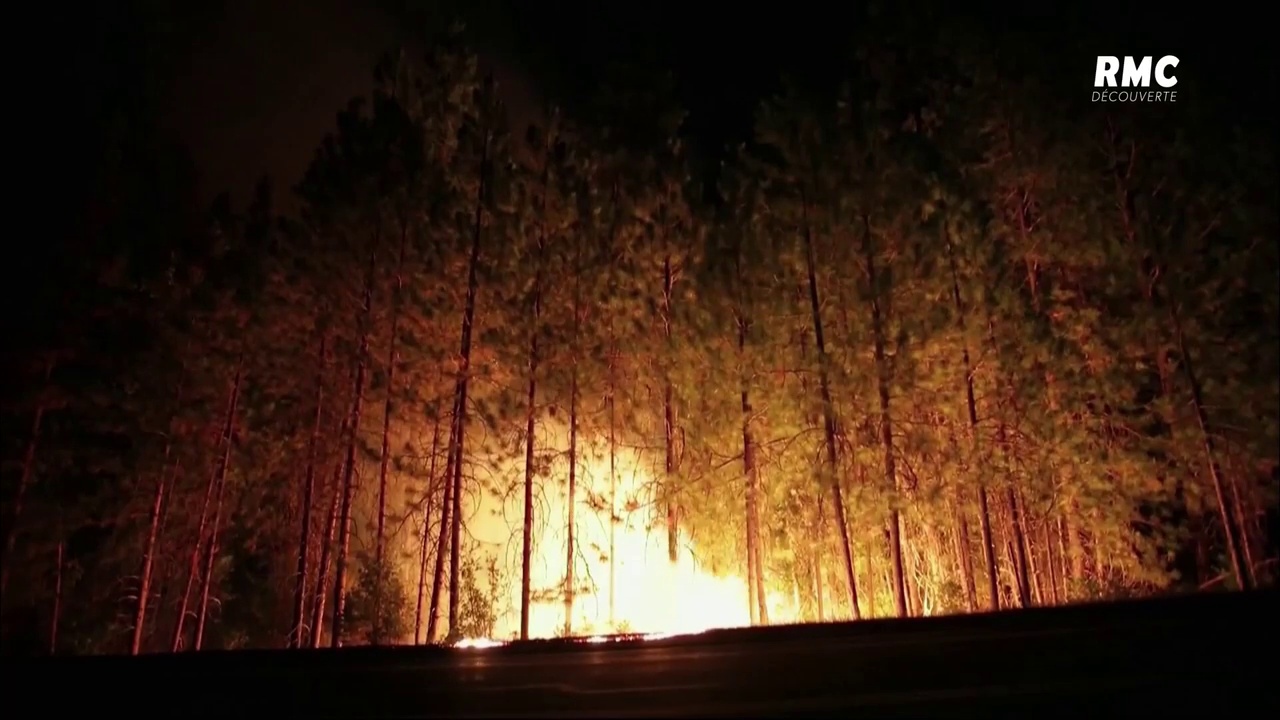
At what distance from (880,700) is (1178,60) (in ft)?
18.1

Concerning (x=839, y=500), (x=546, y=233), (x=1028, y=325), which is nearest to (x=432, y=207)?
(x=546, y=233)

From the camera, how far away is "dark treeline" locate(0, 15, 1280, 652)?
21.4 feet

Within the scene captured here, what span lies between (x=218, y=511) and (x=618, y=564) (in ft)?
12.8

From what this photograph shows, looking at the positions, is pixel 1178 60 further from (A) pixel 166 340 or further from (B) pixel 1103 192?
(A) pixel 166 340

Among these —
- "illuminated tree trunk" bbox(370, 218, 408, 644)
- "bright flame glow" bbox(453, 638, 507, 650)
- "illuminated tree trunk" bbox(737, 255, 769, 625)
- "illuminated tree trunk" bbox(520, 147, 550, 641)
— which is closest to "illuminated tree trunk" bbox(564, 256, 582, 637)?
"illuminated tree trunk" bbox(520, 147, 550, 641)

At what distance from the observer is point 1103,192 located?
22.1ft

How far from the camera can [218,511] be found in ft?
29.0

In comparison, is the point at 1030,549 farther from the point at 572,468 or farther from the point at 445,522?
the point at 445,522

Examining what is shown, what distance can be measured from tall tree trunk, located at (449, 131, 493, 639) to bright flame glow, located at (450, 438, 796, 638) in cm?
53

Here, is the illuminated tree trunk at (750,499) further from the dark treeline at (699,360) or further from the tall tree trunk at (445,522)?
the tall tree trunk at (445,522)

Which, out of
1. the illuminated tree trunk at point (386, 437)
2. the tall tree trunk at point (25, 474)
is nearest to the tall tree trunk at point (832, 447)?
the illuminated tree trunk at point (386, 437)

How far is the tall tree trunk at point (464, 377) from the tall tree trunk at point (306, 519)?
148cm

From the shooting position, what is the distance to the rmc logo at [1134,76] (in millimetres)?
6777

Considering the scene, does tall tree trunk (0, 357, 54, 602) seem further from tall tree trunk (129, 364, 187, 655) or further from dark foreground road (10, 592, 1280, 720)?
dark foreground road (10, 592, 1280, 720)
